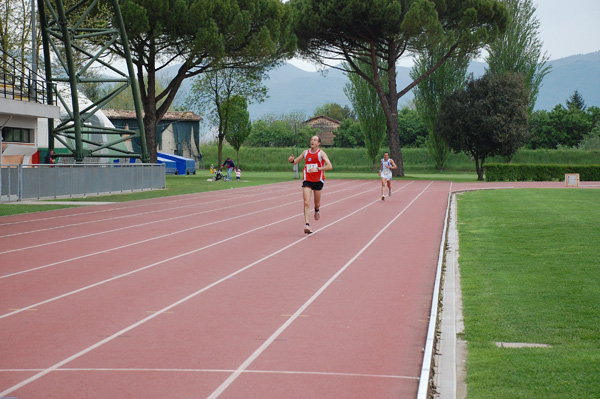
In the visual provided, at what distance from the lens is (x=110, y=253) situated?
40.2 feet

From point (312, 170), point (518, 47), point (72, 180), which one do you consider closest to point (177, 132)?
point (518, 47)

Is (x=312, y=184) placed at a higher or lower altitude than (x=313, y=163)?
lower

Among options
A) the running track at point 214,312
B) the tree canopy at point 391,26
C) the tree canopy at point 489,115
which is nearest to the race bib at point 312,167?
the running track at point 214,312

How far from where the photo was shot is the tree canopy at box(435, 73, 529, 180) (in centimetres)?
5347

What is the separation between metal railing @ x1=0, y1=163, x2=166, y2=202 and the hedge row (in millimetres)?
24632

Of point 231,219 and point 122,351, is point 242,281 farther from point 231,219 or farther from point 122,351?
point 231,219

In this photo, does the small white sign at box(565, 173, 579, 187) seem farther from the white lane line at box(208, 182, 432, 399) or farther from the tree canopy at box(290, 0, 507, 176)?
the white lane line at box(208, 182, 432, 399)

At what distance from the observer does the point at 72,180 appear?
29266 millimetres

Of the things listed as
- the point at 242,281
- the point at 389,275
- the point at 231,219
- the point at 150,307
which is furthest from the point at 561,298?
the point at 231,219

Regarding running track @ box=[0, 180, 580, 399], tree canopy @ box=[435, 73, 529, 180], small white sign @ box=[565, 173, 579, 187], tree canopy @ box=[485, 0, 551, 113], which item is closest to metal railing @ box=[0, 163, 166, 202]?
running track @ box=[0, 180, 580, 399]

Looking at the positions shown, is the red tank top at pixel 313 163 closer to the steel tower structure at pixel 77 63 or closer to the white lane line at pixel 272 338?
the white lane line at pixel 272 338

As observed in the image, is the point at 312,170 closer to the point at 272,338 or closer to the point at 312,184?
the point at 312,184

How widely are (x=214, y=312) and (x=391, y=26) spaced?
45115 mm

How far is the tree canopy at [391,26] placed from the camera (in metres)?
49.0
